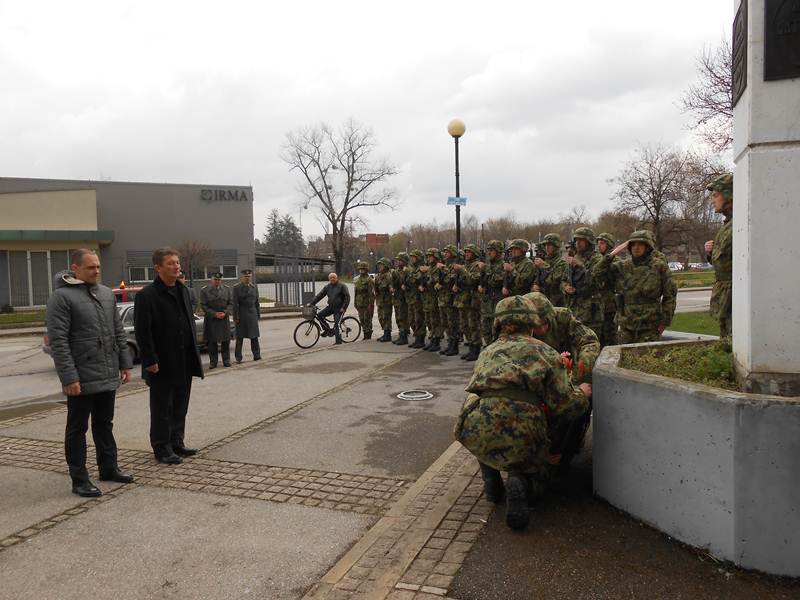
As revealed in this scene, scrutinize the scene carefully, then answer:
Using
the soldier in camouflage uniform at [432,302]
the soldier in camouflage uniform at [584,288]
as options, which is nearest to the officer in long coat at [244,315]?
the soldier in camouflage uniform at [432,302]

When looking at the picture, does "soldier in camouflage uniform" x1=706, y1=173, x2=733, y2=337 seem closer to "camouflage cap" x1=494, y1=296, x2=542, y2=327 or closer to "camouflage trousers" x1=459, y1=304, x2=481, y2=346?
"camouflage cap" x1=494, y1=296, x2=542, y2=327

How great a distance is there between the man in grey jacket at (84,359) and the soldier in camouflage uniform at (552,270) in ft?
21.2

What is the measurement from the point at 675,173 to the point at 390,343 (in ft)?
70.4

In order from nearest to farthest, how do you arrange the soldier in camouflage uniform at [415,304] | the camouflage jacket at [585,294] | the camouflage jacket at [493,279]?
the camouflage jacket at [585,294], the camouflage jacket at [493,279], the soldier in camouflage uniform at [415,304]

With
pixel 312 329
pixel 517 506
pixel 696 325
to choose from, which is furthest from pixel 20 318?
pixel 517 506

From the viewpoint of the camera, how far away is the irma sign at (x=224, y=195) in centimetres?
4225

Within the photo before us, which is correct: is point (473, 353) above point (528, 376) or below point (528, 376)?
below

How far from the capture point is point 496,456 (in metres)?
4.04

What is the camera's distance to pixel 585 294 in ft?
30.1

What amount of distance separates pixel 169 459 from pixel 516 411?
3.39 meters

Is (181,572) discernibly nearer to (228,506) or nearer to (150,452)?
(228,506)

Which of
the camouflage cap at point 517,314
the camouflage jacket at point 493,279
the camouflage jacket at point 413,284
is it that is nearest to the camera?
the camouflage cap at point 517,314

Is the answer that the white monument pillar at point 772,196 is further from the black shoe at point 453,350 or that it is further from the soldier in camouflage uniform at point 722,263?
the black shoe at point 453,350

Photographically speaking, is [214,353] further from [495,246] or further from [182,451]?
[182,451]
